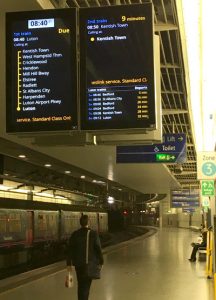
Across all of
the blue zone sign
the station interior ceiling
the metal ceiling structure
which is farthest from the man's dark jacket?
the blue zone sign

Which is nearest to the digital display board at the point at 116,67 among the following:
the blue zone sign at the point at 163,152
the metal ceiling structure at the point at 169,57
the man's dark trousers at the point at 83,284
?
the metal ceiling structure at the point at 169,57

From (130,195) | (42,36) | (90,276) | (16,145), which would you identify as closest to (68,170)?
(16,145)

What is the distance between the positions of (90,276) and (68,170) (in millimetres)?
16178

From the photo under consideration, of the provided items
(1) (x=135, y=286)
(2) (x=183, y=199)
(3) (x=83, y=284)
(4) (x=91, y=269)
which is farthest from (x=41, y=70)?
(2) (x=183, y=199)

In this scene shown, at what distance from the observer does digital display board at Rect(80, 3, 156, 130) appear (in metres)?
5.27

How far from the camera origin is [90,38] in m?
5.38

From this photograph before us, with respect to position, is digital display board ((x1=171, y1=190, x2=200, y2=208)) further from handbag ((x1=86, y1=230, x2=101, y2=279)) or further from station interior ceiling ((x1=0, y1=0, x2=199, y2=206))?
handbag ((x1=86, y1=230, x2=101, y2=279))

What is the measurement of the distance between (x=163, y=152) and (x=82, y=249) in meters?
7.45

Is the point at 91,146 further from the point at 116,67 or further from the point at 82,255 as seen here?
the point at 116,67

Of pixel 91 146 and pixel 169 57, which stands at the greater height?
pixel 169 57

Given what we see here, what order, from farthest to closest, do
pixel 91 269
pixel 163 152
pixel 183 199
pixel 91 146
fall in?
pixel 183 199 < pixel 91 146 < pixel 163 152 < pixel 91 269

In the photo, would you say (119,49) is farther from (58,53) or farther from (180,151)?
(180,151)

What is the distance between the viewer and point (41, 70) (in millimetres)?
5480

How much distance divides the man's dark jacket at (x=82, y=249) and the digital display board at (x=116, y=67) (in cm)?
219
